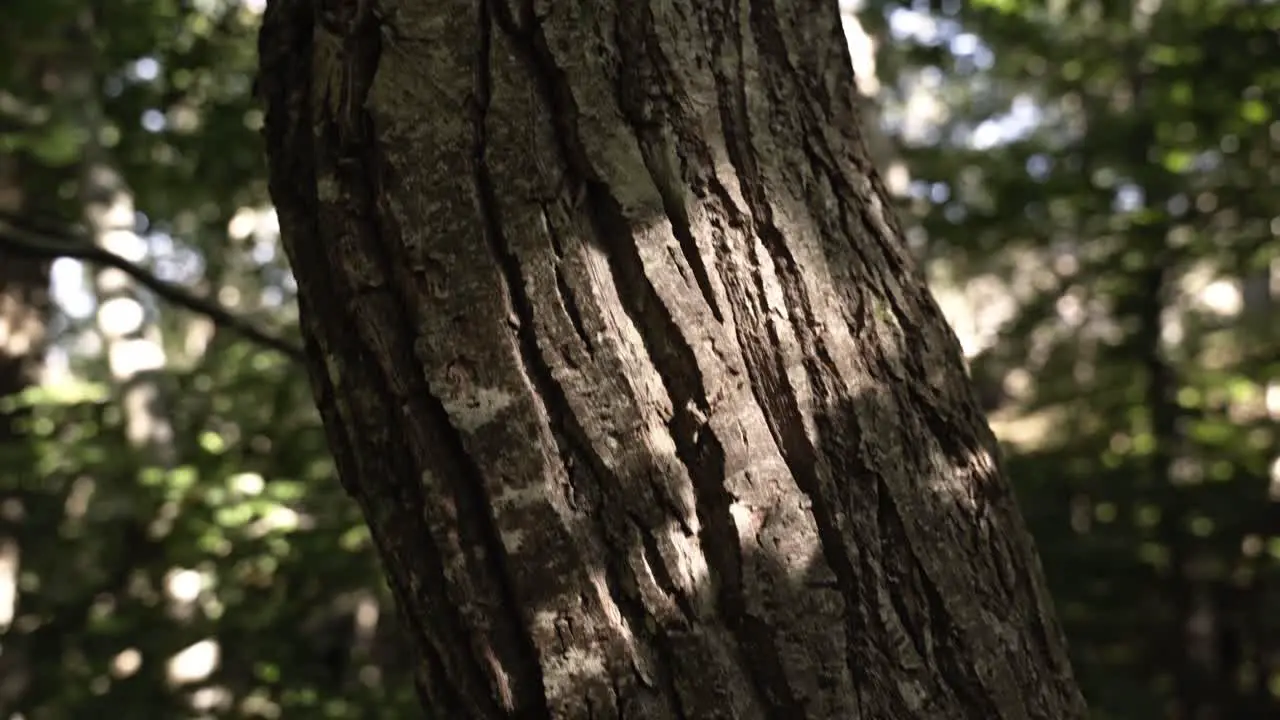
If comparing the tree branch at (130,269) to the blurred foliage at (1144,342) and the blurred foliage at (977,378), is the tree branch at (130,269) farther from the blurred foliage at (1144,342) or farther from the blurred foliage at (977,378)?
the blurred foliage at (1144,342)

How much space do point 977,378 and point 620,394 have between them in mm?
4645

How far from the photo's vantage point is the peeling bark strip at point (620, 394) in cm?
116

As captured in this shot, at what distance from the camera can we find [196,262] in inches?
354

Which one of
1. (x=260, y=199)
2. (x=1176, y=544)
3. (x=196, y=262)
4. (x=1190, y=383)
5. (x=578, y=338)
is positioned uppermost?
(x=196, y=262)

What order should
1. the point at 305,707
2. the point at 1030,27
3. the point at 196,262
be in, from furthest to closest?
the point at 196,262
the point at 1030,27
the point at 305,707

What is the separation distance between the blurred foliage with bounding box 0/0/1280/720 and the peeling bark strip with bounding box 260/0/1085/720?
2342mm

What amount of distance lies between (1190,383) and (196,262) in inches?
290

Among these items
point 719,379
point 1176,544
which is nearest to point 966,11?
point 1176,544

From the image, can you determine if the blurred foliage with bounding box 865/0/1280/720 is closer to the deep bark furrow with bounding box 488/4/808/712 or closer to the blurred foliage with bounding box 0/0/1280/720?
the blurred foliage with bounding box 0/0/1280/720

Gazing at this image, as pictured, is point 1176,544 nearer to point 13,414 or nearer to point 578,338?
point 578,338

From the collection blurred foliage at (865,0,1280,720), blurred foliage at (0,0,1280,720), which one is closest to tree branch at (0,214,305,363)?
blurred foliage at (0,0,1280,720)

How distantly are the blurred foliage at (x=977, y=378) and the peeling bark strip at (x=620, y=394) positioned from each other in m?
2.34

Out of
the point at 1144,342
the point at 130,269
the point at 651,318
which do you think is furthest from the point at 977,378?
the point at 651,318

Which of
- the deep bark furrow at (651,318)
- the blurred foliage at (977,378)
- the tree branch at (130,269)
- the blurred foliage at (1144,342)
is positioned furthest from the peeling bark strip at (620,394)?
the blurred foliage at (1144,342)
